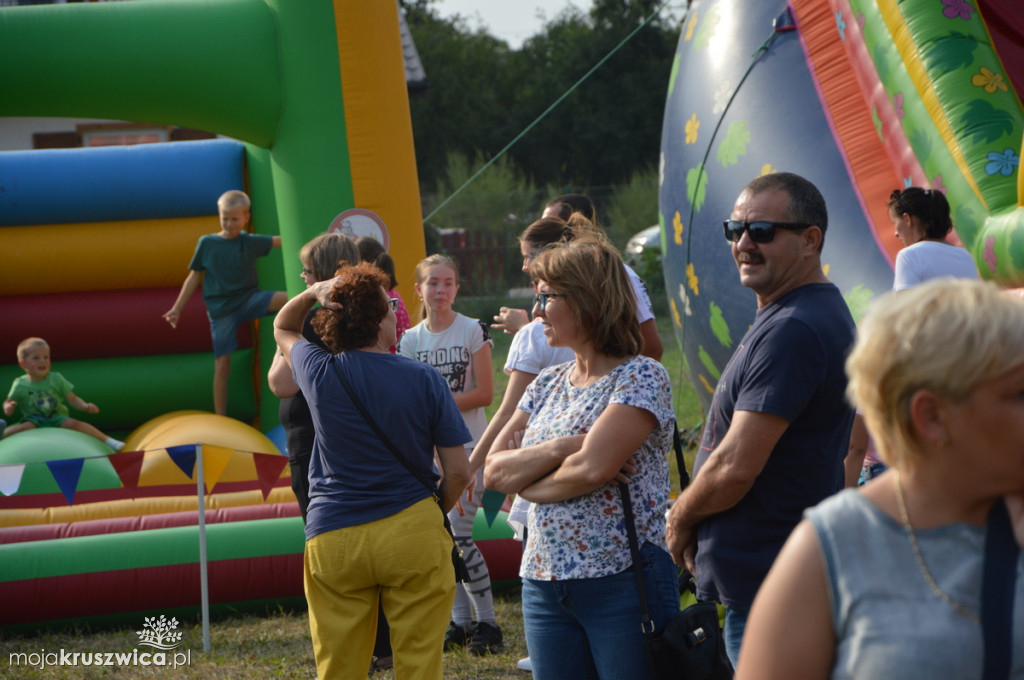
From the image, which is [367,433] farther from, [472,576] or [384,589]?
[472,576]

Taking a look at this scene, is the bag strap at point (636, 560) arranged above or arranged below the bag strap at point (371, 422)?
below

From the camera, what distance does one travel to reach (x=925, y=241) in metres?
3.74

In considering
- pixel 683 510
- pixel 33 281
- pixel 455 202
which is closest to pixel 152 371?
pixel 33 281

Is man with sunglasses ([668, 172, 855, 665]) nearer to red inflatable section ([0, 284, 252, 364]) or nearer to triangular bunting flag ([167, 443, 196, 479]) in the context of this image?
triangular bunting flag ([167, 443, 196, 479])

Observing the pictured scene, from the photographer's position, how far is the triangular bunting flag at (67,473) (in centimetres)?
466

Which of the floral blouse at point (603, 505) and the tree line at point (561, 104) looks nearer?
the floral blouse at point (603, 505)

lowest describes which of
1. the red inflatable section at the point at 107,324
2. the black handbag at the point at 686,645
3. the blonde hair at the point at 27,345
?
the black handbag at the point at 686,645

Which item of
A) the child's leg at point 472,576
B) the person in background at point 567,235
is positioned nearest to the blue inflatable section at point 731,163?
the person in background at point 567,235

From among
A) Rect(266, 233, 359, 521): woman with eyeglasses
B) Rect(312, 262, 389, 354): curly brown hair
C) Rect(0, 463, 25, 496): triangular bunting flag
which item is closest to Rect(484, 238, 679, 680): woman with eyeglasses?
Rect(312, 262, 389, 354): curly brown hair

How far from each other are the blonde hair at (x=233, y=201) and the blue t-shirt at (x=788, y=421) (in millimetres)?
4955

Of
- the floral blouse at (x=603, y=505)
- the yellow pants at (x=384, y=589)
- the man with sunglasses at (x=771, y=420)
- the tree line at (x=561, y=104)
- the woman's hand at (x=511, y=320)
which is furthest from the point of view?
the tree line at (x=561, y=104)

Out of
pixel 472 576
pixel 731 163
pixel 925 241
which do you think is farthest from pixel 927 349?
pixel 731 163

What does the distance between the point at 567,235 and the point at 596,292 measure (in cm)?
89

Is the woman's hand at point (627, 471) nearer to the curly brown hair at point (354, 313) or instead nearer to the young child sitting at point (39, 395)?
the curly brown hair at point (354, 313)
